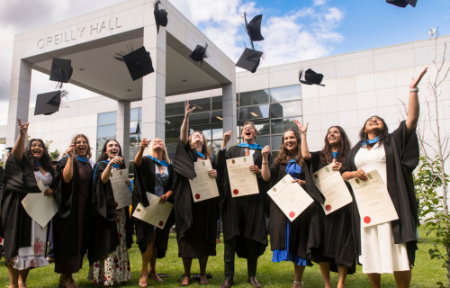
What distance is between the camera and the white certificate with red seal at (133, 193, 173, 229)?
433 centimetres

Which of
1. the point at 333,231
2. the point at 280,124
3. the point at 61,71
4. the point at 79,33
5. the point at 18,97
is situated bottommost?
the point at 333,231

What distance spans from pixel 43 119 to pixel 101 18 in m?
16.0

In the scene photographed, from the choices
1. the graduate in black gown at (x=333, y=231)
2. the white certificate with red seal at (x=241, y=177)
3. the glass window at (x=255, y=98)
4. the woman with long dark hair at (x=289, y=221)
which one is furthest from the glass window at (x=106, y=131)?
the graduate in black gown at (x=333, y=231)

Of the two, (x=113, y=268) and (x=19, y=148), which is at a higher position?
(x=19, y=148)

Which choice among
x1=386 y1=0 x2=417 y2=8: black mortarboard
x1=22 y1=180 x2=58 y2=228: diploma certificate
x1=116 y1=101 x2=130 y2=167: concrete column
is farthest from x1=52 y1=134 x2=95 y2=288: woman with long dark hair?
x1=116 y1=101 x2=130 y2=167: concrete column

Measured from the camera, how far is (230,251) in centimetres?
421

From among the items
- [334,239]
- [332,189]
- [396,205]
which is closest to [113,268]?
[334,239]

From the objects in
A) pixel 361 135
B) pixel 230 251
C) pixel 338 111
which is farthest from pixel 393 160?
pixel 338 111

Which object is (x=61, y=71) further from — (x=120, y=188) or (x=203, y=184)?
(x=203, y=184)

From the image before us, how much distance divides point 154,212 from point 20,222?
157 centimetres

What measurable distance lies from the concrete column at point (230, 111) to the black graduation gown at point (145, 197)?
348 inches

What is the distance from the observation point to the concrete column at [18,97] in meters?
10.8

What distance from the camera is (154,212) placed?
14.5 ft

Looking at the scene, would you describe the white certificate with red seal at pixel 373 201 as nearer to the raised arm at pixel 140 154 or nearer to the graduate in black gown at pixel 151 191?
the graduate in black gown at pixel 151 191
